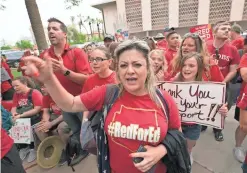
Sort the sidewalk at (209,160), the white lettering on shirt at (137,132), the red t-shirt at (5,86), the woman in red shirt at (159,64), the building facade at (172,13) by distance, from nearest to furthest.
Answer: the white lettering on shirt at (137,132), the sidewalk at (209,160), the woman in red shirt at (159,64), the red t-shirt at (5,86), the building facade at (172,13)

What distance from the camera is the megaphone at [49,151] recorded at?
2.69m

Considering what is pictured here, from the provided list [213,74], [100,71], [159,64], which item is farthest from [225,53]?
[100,71]

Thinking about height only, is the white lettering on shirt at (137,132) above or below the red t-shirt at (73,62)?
below

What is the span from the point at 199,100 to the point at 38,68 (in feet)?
5.52

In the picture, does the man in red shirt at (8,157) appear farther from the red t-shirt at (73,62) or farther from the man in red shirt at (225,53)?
the man in red shirt at (225,53)

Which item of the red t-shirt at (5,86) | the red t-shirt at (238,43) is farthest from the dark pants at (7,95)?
the red t-shirt at (238,43)

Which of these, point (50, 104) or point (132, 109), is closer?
point (132, 109)

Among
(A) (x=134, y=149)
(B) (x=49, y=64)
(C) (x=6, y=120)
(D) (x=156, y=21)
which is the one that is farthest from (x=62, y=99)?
(D) (x=156, y=21)

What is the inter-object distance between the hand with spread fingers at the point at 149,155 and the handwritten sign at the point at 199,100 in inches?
36.0

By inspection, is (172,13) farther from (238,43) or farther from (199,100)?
Answer: (199,100)

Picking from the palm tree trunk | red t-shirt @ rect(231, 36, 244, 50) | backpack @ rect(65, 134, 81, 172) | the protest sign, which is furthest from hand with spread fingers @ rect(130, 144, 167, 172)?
the palm tree trunk

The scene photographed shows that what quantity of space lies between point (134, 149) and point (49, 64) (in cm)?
83

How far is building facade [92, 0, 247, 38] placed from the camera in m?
28.7

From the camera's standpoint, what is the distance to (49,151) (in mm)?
2865
